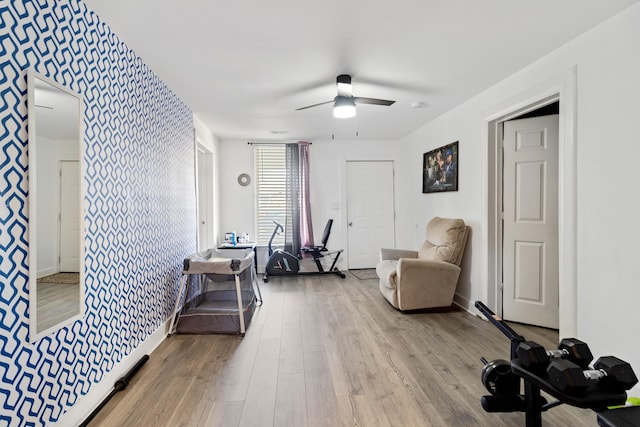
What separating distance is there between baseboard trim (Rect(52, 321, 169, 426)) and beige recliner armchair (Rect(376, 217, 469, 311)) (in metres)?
2.49

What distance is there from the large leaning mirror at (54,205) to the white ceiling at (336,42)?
757 millimetres

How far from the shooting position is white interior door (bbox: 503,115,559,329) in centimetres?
299

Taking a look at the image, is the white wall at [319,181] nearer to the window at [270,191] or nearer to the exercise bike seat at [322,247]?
the window at [270,191]

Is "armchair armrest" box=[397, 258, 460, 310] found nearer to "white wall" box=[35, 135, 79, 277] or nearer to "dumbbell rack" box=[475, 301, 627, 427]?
"dumbbell rack" box=[475, 301, 627, 427]

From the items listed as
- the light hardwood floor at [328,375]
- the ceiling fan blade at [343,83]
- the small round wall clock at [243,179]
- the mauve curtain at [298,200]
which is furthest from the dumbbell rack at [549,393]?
the small round wall clock at [243,179]

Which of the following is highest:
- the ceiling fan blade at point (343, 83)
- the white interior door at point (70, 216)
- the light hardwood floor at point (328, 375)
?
the ceiling fan blade at point (343, 83)

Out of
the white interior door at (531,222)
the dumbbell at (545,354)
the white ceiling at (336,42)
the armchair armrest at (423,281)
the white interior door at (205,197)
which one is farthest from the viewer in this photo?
the white interior door at (205,197)

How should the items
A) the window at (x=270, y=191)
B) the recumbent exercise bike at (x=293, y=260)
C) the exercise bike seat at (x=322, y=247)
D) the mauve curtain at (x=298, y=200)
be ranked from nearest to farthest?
the recumbent exercise bike at (x=293, y=260), the exercise bike seat at (x=322, y=247), the mauve curtain at (x=298, y=200), the window at (x=270, y=191)

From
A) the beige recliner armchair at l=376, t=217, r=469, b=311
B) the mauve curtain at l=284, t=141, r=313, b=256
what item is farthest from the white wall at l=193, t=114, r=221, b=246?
the beige recliner armchair at l=376, t=217, r=469, b=311

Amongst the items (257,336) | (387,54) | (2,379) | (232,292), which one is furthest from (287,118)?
(2,379)

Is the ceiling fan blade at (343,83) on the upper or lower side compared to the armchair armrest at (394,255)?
upper

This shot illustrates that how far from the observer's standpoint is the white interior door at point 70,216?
155cm

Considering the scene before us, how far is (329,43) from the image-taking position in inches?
87.5

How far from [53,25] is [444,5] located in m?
2.14
